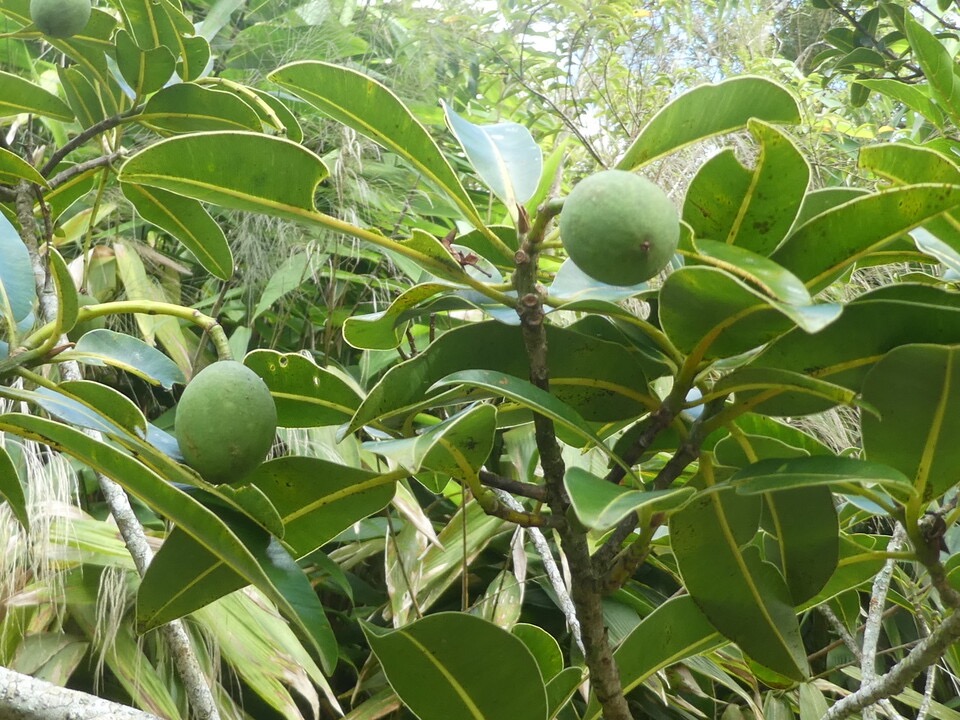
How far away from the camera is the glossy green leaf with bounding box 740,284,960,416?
1.29 ft

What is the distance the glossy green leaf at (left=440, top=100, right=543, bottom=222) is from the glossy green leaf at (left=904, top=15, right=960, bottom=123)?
1.42 ft

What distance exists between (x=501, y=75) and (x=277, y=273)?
3.59ft

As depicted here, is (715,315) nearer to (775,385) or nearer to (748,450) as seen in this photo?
(775,385)

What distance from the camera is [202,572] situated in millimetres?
454

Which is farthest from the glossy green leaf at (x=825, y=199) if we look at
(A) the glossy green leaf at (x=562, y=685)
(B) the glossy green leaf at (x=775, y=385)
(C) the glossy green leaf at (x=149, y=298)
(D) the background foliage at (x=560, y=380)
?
(C) the glossy green leaf at (x=149, y=298)

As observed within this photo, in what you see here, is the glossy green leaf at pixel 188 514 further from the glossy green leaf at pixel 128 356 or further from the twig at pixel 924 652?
the twig at pixel 924 652

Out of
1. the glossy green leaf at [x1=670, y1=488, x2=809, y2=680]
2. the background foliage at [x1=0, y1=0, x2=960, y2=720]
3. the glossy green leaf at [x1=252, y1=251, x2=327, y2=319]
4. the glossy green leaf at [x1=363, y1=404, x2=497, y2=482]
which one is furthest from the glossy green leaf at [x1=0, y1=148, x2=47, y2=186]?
the glossy green leaf at [x1=252, y1=251, x2=327, y2=319]

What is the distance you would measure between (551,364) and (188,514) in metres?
0.19

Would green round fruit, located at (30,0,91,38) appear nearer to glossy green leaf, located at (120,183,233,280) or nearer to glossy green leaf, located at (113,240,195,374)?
glossy green leaf, located at (120,183,233,280)

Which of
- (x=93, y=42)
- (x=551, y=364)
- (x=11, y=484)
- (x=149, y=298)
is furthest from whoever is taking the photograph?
(x=149, y=298)

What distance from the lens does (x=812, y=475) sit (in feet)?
1.14

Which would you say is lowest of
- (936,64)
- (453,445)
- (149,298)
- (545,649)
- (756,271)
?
(149,298)

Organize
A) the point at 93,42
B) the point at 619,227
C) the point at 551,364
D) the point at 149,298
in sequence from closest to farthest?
1. the point at 619,227
2. the point at 551,364
3. the point at 93,42
4. the point at 149,298

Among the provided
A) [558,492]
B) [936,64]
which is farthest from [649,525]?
[936,64]
